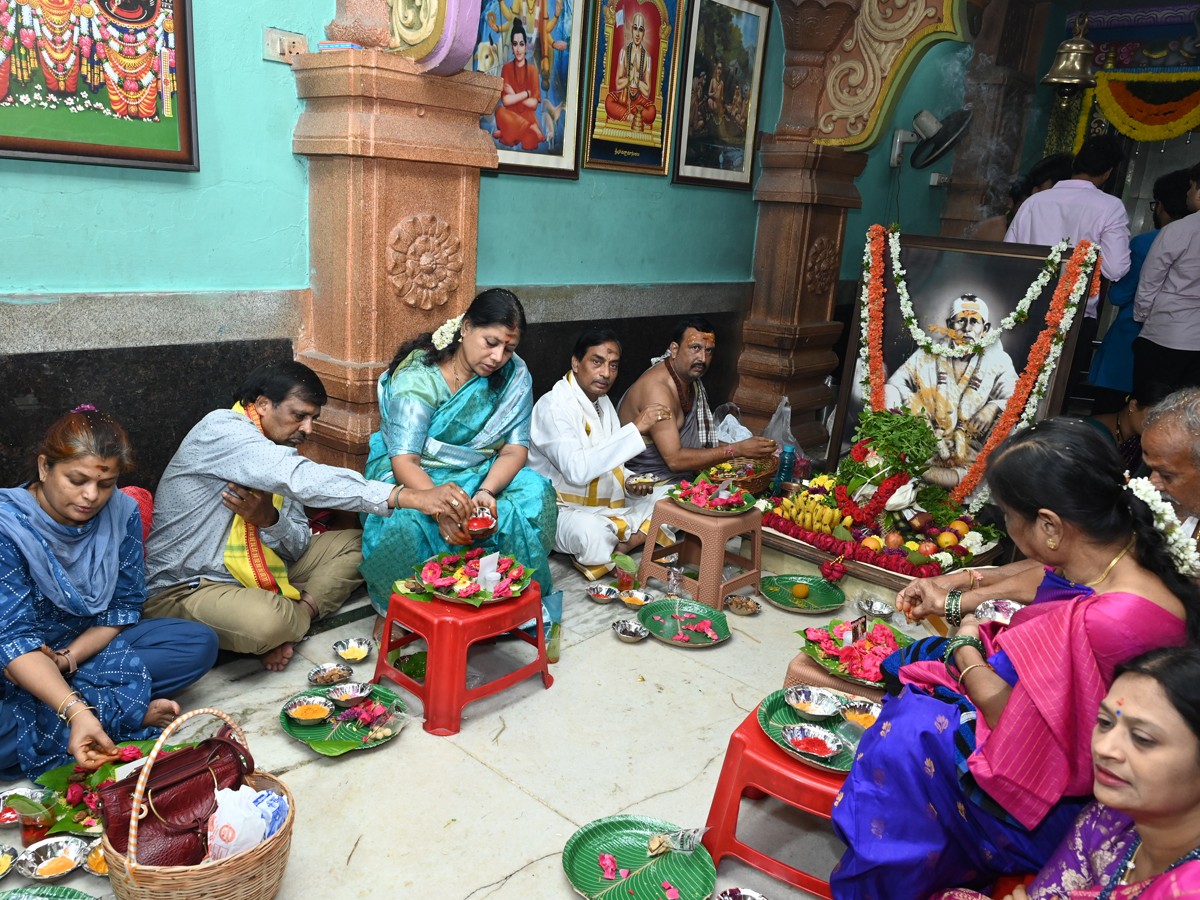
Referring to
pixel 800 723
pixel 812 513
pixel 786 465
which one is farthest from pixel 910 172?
pixel 800 723

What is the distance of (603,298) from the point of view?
5949 millimetres

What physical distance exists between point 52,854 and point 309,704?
2.91 ft

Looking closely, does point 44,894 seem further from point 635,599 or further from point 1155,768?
point 635,599

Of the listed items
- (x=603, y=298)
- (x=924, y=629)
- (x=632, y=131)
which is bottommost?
(x=924, y=629)

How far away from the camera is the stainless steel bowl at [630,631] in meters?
4.04

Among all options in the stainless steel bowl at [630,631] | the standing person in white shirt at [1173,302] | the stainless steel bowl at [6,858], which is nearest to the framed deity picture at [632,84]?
the stainless steel bowl at [630,631]

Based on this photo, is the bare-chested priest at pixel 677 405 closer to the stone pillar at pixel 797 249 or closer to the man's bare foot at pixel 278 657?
the stone pillar at pixel 797 249

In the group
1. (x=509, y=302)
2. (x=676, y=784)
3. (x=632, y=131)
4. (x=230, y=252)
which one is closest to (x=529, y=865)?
(x=676, y=784)

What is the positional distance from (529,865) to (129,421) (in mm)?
2484

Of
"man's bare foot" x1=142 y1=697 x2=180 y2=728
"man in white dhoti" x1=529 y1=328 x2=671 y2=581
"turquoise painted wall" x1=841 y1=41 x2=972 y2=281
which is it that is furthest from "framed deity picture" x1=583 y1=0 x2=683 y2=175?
"man's bare foot" x1=142 y1=697 x2=180 y2=728

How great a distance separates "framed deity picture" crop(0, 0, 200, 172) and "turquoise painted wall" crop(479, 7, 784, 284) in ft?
5.80

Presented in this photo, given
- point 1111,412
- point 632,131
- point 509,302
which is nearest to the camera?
point 509,302

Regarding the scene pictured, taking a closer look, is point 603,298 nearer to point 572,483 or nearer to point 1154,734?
point 572,483

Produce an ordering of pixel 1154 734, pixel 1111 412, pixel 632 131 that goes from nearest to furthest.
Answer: pixel 1154 734 → pixel 632 131 → pixel 1111 412
